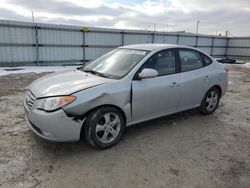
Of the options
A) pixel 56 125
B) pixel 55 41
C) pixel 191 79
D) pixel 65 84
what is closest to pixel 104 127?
pixel 56 125

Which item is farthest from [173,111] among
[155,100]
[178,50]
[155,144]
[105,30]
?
[105,30]

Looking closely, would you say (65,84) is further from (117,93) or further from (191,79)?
(191,79)

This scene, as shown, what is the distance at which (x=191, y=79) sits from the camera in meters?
4.32

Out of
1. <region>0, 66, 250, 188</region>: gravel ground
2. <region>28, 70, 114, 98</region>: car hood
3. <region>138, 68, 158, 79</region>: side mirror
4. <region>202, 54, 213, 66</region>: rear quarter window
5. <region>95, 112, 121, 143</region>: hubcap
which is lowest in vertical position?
<region>0, 66, 250, 188</region>: gravel ground

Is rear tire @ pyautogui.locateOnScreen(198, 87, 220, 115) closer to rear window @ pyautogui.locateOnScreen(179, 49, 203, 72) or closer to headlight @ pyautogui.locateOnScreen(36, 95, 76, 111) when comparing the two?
rear window @ pyautogui.locateOnScreen(179, 49, 203, 72)

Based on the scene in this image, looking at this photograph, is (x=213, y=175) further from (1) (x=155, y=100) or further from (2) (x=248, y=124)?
(2) (x=248, y=124)

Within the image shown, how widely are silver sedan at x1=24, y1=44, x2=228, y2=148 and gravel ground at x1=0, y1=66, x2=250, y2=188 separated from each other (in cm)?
30

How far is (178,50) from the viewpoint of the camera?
4.32 m

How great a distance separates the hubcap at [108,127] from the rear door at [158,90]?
13.4 inches

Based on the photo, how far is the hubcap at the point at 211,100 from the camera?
16.1ft

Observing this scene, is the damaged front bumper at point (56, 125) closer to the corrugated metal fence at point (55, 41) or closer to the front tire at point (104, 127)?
the front tire at point (104, 127)

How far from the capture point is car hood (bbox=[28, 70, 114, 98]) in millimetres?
3119

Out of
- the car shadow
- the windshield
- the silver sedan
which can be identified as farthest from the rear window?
the car shadow

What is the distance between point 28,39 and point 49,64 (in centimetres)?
170
